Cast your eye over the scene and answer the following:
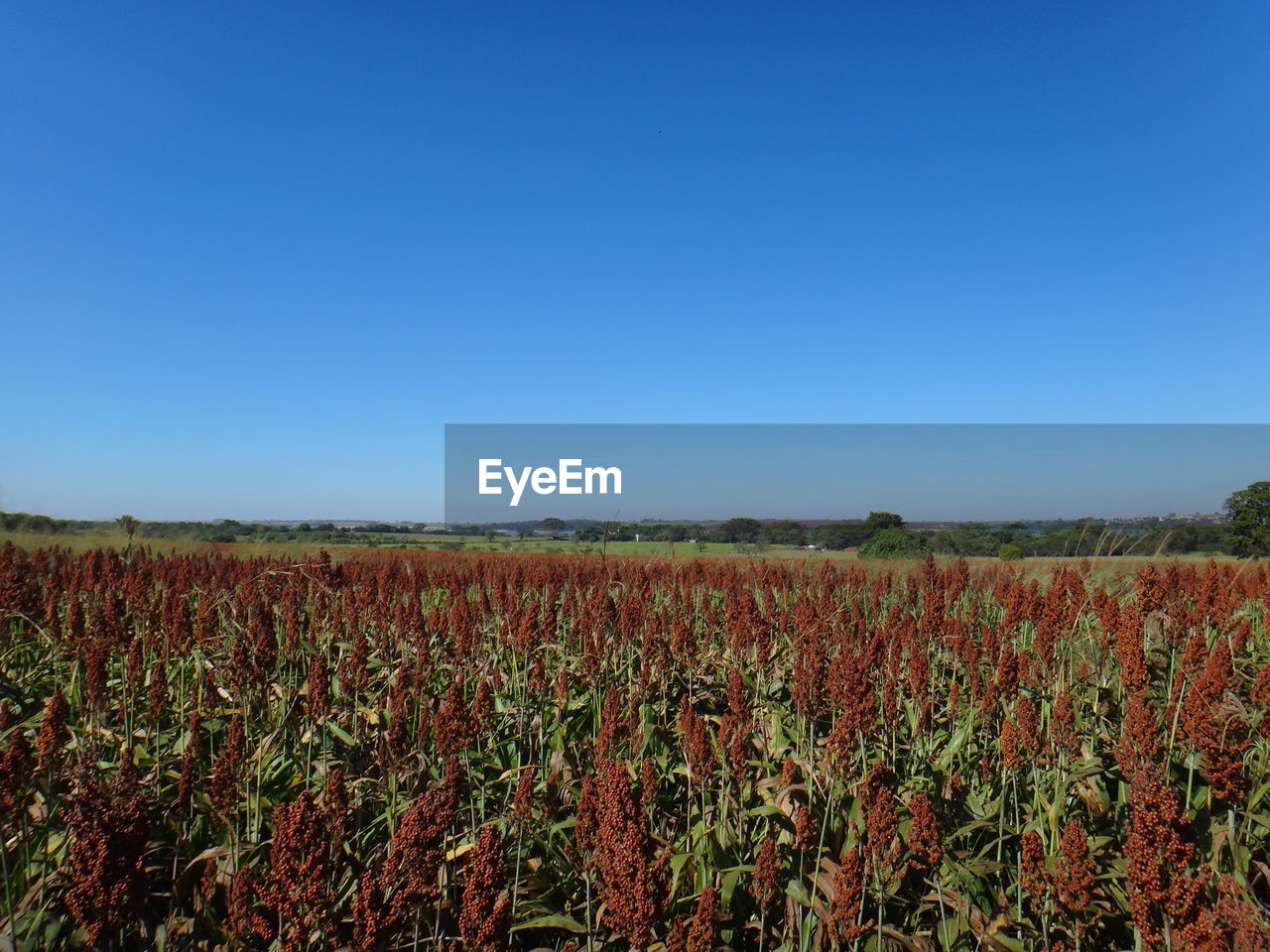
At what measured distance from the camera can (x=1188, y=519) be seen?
548 inches

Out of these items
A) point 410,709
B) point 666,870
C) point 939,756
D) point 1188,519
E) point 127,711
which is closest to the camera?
point 666,870

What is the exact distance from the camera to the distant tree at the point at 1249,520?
58.8 ft

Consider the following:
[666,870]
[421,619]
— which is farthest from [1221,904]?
[421,619]

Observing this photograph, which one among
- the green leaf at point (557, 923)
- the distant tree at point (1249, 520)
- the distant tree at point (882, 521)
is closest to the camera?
the green leaf at point (557, 923)

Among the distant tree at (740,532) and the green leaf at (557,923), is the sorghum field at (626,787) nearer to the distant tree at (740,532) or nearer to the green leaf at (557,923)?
the green leaf at (557,923)

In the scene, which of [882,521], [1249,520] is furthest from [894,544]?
[1249,520]

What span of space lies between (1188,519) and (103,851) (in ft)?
57.2

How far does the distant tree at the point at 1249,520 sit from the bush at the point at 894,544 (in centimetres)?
744

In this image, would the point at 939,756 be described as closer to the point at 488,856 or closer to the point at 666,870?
the point at 666,870

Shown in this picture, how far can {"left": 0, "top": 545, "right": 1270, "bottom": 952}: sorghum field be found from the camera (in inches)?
62.6

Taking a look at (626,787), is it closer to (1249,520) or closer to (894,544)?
(894,544)

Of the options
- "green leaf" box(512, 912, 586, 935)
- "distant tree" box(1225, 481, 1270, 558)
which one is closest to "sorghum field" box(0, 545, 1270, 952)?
"green leaf" box(512, 912, 586, 935)

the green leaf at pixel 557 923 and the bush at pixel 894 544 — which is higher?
the bush at pixel 894 544

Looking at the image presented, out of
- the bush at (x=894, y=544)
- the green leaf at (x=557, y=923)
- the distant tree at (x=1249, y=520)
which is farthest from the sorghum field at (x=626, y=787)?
the distant tree at (x=1249, y=520)
